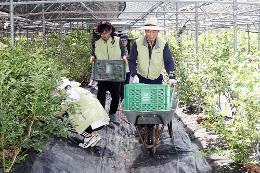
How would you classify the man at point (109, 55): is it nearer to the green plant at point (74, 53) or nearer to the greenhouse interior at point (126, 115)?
the greenhouse interior at point (126, 115)

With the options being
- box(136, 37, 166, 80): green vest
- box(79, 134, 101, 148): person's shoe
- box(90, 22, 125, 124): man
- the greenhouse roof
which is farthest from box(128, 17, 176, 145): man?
the greenhouse roof

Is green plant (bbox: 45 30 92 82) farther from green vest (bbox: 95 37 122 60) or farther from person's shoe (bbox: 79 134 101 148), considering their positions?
person's shoe (bbox: 79 134 101 148)

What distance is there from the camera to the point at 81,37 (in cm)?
1434

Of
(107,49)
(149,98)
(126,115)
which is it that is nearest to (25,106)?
(126,115)

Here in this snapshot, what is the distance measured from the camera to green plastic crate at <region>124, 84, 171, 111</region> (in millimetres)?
5551

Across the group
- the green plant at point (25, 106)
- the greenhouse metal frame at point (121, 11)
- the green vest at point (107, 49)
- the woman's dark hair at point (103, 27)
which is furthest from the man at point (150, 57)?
the green plant at point (25, 106)

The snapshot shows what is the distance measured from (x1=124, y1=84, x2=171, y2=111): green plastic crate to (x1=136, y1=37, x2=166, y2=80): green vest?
2.65 feet

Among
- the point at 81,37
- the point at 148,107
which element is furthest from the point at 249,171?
the point at 81,37

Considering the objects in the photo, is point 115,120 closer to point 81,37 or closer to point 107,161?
point 107,161

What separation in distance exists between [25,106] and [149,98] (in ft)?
5.55

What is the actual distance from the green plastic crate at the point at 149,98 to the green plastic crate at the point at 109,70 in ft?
6.09

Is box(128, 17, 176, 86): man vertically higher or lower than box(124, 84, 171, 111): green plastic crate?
higher

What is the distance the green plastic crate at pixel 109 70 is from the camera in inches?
293

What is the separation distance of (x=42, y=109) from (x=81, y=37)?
1015 cm
